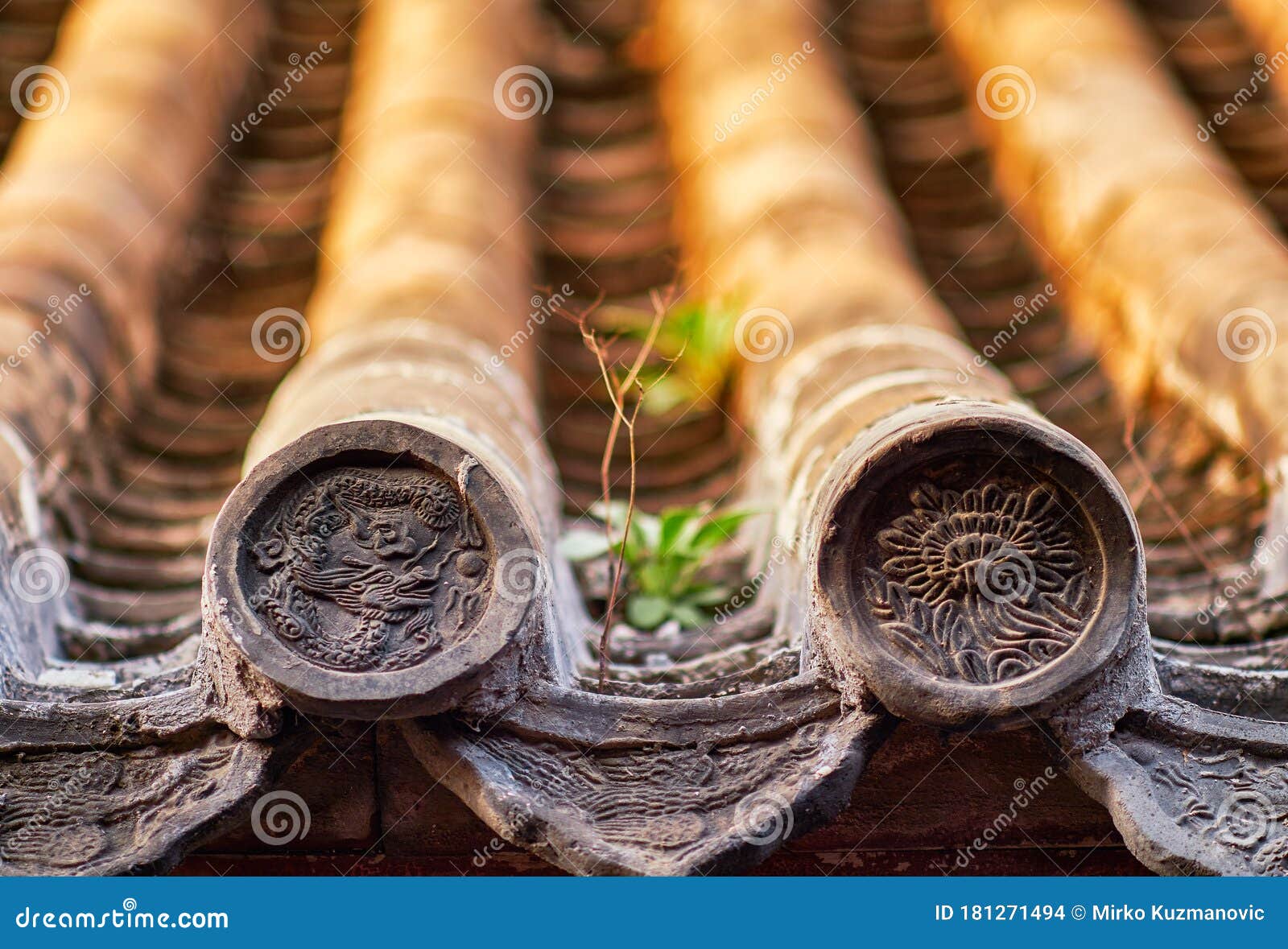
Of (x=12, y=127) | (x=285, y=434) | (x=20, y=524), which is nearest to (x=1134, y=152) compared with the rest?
(x=285, y=434)

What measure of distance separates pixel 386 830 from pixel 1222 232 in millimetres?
3703

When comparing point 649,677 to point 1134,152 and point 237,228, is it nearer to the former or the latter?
point 1134,152
